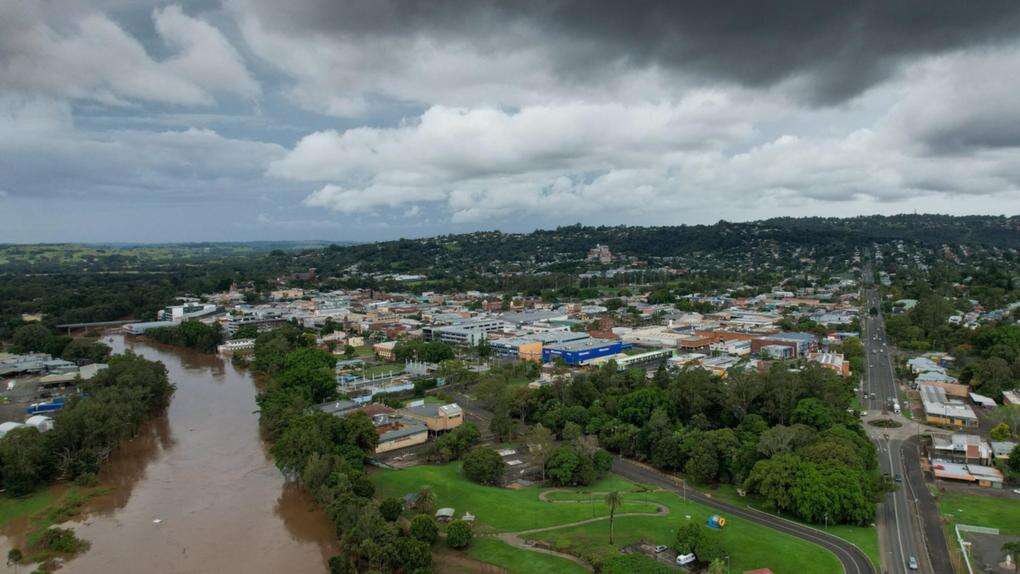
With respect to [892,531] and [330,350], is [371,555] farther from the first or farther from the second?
[330,350]

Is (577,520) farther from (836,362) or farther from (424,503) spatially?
(836,362)

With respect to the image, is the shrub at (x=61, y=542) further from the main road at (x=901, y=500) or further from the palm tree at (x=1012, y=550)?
the palm tree at (x=1012, y=550)

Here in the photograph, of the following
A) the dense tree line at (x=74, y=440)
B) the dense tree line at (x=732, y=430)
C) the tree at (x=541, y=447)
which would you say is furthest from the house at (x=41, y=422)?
the tree at (x=541, y=447)

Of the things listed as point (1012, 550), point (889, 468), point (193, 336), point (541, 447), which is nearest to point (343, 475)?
point (541, 447)

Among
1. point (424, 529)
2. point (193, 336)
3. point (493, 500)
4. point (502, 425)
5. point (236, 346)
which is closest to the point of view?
point (424, 529)

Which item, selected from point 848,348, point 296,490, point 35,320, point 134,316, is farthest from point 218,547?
point 134,316

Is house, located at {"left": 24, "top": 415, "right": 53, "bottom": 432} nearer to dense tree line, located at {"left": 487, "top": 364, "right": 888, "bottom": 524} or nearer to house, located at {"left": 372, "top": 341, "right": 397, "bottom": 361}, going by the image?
dense tree line, located at {"left": 487, "top": 364, "right": 888, "bottom": 524}

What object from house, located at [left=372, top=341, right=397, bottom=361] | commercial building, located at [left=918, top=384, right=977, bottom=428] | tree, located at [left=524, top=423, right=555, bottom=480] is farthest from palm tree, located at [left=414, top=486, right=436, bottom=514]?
house, located at [left=372, top=341, right=397, bottom=361]
